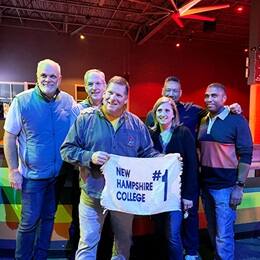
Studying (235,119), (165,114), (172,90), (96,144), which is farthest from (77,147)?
(235,119)

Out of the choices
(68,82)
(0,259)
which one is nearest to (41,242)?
(0,259)

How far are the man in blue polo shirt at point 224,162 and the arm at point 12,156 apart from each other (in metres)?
1.36

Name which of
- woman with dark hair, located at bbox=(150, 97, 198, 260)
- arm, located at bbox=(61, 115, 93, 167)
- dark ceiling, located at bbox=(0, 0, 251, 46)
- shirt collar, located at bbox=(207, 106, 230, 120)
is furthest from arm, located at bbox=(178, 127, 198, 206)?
dark ceiling, located at bbox=(0, 0, 251, 46)

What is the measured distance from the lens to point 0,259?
2543mm

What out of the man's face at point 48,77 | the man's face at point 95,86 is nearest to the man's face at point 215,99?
the man's face at point 95,86

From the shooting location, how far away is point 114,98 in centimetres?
182

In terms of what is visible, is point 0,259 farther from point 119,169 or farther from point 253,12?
point 253,12

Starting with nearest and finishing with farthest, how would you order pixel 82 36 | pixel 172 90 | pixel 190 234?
pixel 190 234 → pixel 172 90 → pixel 82 36

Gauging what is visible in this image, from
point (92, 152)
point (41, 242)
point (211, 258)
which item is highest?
point (92, 152)

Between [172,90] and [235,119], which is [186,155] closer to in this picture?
[235,119]

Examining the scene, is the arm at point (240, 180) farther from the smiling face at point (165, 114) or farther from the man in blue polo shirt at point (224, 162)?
the smiling face at point (165, 114)

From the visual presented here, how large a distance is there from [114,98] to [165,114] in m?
0.45

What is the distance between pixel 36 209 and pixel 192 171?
1.10 meters

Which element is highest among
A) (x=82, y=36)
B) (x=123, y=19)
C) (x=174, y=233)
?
(x=123, y=19)
